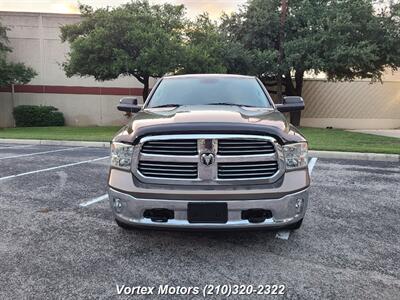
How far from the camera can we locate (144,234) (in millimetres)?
4078

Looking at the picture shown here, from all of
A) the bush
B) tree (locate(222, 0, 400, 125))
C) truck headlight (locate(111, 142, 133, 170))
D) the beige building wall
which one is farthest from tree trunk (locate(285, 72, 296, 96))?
truck headlight (locate(111, 142, 133, 170))

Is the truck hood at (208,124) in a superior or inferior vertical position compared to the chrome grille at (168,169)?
superior

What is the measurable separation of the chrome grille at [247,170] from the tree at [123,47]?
13.4 m

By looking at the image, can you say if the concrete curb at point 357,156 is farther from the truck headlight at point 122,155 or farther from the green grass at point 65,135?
the truck headlight at point 122,155

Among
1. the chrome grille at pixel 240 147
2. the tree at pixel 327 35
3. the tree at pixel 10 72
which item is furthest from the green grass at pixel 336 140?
the chrome grille at pixel 240 147

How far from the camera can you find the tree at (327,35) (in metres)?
17.2

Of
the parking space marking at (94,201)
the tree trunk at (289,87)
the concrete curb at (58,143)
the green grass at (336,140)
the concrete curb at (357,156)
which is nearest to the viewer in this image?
the parking space marking at (94,201)

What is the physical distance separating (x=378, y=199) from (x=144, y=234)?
3.60m

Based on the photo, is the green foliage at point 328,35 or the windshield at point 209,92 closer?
the windshield at point 209,92

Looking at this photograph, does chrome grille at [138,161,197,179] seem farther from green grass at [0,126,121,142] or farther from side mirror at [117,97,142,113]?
green grass at [0,126,121,142]

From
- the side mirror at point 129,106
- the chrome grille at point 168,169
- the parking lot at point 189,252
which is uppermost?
the side mirror at point 129,106

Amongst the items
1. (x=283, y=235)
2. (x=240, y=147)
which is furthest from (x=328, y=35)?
(x=240, y=147)

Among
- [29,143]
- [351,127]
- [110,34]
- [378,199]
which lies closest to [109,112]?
[110,34]

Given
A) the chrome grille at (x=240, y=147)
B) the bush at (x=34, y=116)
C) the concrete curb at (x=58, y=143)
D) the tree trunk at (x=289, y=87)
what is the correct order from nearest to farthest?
the chrome grille at (x=240, y=147), the concrete curb at (x=58, y=143), the tree trunk at (x=289, y=87), the bush at (x=34, y=116)
